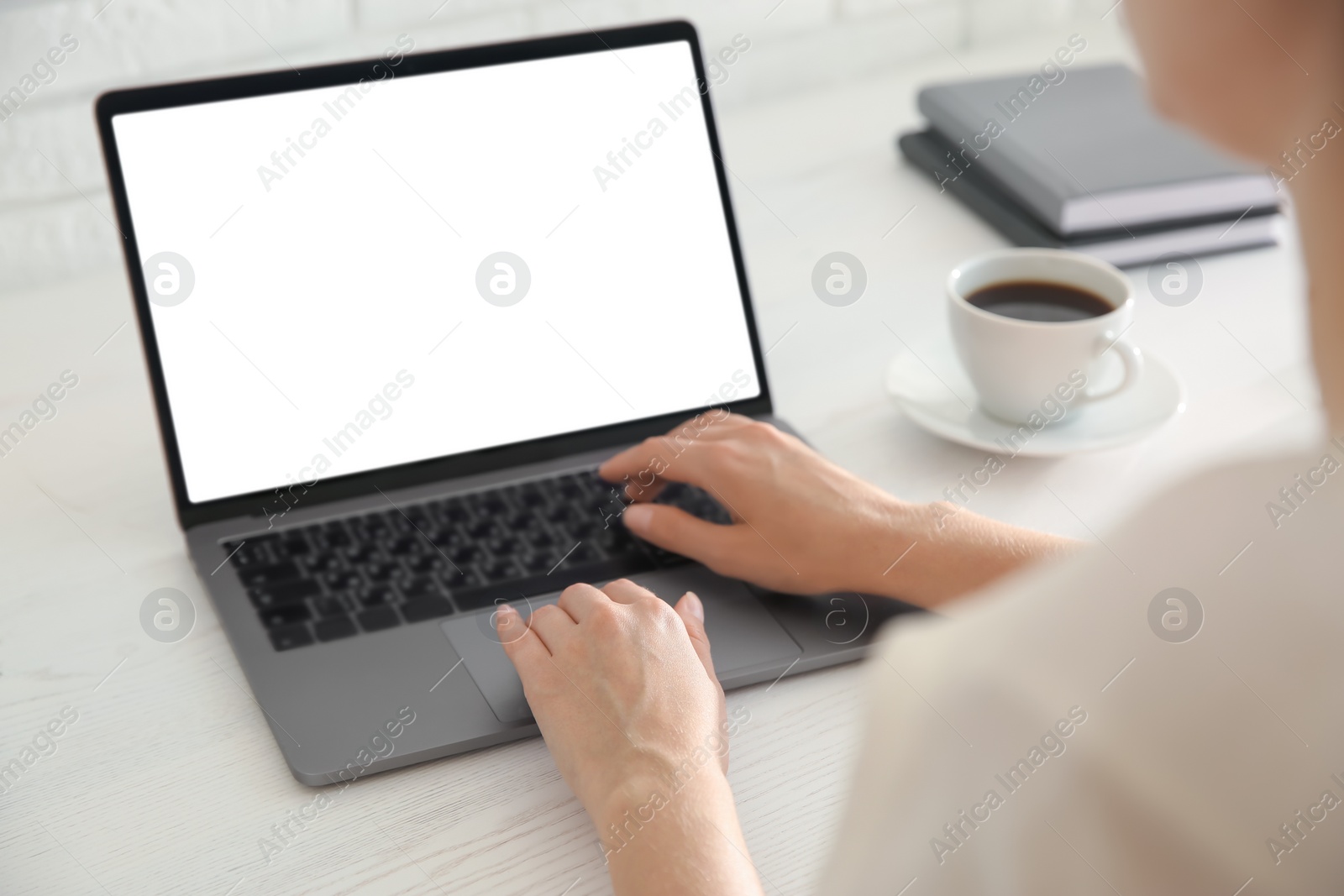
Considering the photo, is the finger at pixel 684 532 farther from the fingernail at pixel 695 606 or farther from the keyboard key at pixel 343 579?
the keyboard key at pixel 343 579

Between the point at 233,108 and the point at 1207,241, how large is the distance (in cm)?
91

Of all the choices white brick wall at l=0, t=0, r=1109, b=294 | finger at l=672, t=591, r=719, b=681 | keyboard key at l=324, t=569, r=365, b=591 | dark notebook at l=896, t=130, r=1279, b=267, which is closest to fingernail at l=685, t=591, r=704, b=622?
finger at l=672, t=591, r=719, b=681

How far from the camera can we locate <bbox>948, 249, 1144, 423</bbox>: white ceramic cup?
0.94 m

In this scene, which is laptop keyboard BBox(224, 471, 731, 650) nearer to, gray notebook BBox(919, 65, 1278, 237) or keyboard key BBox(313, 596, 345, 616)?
keyboard key BBox(313, 596, 345, 616)

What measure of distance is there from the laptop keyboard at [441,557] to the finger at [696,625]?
3.2 inches

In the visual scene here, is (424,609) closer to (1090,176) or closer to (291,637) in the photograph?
(291,637)

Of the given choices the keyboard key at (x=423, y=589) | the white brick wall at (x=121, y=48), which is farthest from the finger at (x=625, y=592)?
the white brick wall at (x=121, y=48)

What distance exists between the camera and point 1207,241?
4.09ft

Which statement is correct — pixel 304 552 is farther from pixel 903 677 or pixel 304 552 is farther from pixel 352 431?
pixel 903 677

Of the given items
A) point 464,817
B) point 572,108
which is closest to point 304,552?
point 464,817

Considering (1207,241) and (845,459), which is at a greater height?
(1207,241)

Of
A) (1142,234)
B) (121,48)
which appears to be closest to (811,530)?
(1142,234)

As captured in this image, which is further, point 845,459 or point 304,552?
point 845,459

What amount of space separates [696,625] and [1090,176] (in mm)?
727
